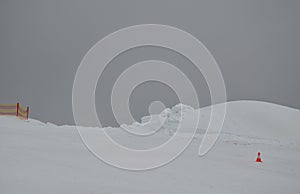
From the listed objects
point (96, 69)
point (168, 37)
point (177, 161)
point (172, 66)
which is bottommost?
point (177, 161)

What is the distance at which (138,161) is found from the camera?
5.91 meters

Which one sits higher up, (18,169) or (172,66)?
(172,66)

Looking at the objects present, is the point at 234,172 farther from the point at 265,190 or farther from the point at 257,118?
the point at 257,118

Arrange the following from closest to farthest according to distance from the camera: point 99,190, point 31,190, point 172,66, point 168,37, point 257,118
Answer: point 31,190 < point 99,190 < point 168,37 < point 172,66 < point 257,118

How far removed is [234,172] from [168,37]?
5.85 m

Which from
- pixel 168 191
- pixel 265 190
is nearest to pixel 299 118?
pixel 265 190

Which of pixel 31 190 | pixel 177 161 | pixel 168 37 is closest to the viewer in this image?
pixel 31 190

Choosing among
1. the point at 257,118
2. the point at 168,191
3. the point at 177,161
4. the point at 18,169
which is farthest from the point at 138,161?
the point at 257,118

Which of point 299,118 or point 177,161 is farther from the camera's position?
point 299,118

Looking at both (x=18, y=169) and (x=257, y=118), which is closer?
(x=18, y=169)

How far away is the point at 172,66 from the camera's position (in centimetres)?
1077

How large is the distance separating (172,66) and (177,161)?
17.4 feet

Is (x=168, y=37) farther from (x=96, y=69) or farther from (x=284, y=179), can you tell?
(x=284, y=179)

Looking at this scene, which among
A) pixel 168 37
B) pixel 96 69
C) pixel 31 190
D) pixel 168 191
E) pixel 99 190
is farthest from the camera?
pixel 168 37
